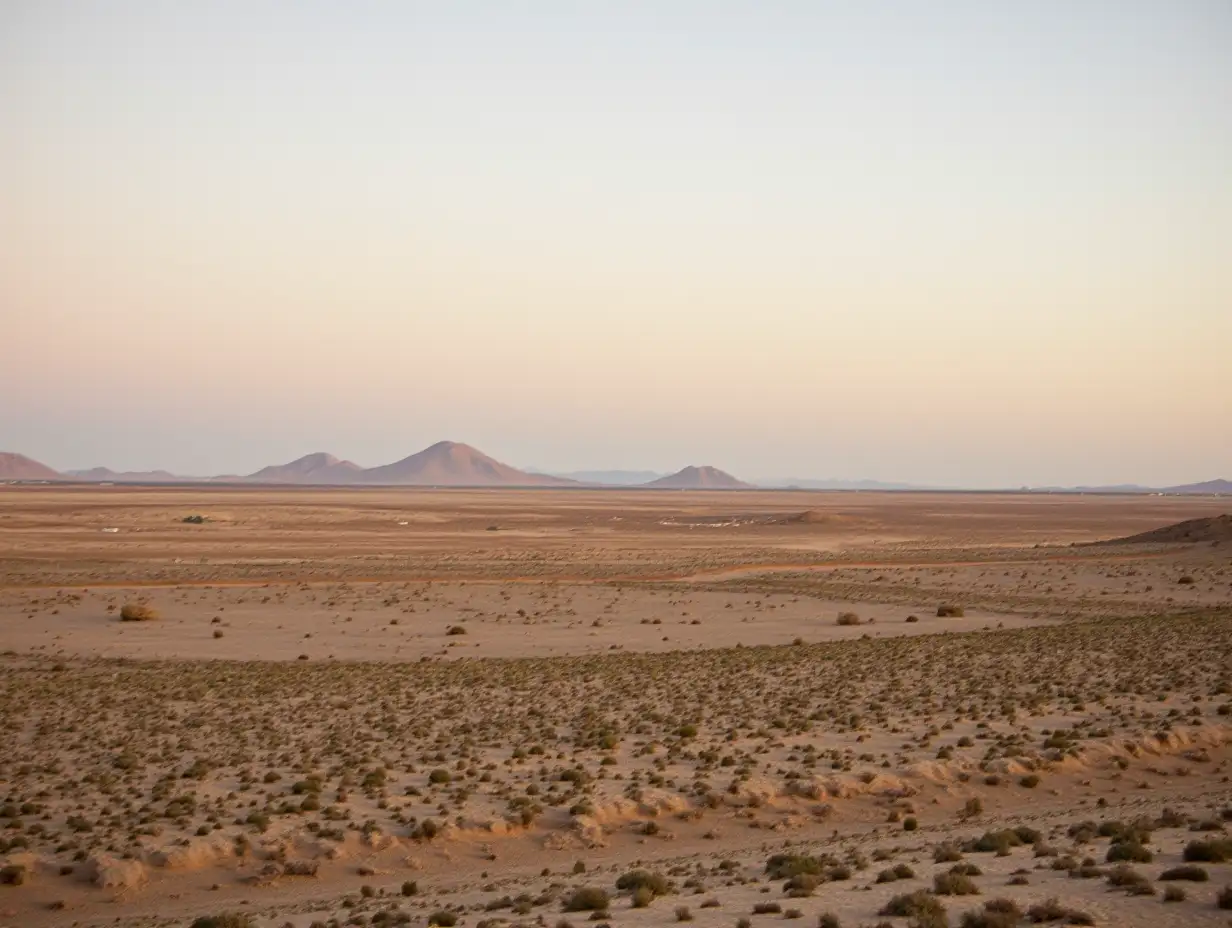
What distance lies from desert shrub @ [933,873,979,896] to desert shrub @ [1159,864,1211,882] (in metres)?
1.84

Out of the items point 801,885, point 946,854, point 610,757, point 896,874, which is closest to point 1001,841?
point 946,854

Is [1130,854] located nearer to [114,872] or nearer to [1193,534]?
[114,872]

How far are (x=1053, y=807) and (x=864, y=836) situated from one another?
344 centimetres

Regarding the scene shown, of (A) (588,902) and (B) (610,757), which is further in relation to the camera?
(B) (610,757)

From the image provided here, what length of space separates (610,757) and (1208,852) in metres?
10.6

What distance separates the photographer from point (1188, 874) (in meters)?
12.1

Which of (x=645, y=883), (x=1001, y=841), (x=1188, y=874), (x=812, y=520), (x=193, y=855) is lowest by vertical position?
(x=193, y=855)

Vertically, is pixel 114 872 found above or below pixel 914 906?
below

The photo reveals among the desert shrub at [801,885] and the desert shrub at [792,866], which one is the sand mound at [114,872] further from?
the desert shrub at [801,885]

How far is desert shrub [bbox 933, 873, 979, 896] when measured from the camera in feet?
39.5

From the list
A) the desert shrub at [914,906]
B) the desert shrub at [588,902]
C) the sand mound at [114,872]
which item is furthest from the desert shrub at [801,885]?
the sand mound at [114,872]

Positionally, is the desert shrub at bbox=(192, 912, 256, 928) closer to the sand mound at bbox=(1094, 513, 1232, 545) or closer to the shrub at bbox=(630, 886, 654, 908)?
the shrub at bbox=(630, 886, 654, 908)

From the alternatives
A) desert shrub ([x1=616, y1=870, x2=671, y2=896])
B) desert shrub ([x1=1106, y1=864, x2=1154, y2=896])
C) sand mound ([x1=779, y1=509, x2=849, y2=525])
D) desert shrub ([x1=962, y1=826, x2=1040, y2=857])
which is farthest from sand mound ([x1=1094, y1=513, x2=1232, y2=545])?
desert shrub ([x1=616, y1=870, x2=671, y2=896])

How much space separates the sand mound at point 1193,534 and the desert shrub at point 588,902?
67558mm
